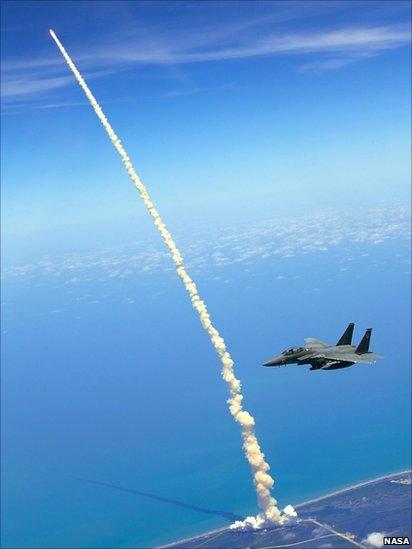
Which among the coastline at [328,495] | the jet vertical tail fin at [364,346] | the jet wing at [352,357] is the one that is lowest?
the coastline at [328,495]

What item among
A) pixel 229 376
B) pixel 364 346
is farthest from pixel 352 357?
pixel 229 376

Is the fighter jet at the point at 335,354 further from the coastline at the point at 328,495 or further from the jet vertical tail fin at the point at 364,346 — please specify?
the coastline at the point at 328,495

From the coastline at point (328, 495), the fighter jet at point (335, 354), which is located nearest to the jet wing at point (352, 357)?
the fighter jet at point (335, 354)

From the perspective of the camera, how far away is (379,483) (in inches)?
6432

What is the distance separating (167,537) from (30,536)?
5193cm

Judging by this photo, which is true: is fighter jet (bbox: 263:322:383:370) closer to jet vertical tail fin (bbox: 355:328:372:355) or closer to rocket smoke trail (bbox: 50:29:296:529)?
jet vertical tail fin (bbox: 355:328:372:355)

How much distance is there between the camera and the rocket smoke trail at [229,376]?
263 feet

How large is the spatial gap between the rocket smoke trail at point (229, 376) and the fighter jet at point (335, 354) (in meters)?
35.7

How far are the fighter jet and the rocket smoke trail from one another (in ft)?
117

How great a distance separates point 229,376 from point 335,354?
5730 centimetres

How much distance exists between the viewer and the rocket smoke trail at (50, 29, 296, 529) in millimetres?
80188

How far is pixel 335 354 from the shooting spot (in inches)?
1549

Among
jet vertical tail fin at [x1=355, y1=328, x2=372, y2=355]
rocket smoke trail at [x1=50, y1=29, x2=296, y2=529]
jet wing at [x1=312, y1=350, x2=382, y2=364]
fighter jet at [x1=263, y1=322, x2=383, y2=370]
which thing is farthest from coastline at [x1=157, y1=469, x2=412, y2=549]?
jet vertical tail fin at [x1=355, y1=328, x2=372, y2=355]

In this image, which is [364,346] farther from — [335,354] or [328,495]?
[328,495]
